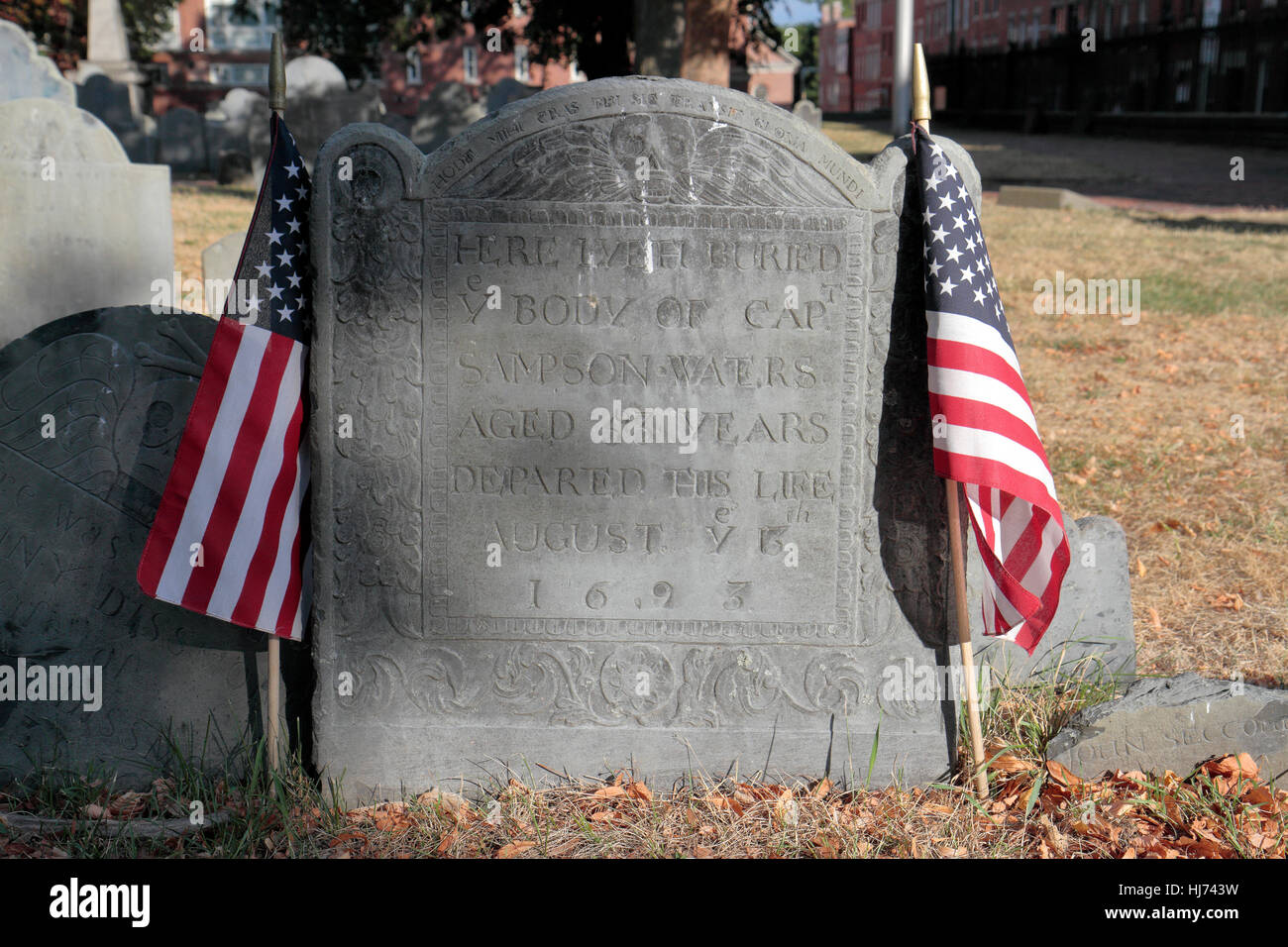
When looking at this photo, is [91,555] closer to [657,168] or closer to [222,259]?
[657,168]

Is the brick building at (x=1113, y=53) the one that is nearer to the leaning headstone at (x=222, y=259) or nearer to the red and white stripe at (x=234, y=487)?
the leaning headstone at (x=222, y=259)

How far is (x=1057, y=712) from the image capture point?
12.6 ft

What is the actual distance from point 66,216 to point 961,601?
5559 millimetres

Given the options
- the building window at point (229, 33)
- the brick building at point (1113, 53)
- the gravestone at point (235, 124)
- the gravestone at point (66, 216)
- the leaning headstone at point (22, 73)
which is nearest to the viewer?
the gravestone at point (66, 216)

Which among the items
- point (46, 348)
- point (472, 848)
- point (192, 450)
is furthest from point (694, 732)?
point (46, 348)

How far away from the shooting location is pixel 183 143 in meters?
24.2

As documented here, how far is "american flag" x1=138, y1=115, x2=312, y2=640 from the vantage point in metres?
3.43

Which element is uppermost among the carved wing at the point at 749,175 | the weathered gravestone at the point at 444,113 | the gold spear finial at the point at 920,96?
the weathered gravestone at the point at 444,113

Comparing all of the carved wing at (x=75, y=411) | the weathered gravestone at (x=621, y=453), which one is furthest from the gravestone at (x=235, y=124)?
the weathered gravestone at (x=621, y=453)

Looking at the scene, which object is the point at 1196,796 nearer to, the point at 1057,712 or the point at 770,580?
the point at 1057,712

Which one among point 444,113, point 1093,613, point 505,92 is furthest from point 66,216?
point 444,113

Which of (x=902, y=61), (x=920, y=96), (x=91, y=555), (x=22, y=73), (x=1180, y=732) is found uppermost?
(x=902, y=61)

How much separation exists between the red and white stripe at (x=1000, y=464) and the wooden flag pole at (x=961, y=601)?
58mm

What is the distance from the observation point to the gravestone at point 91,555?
3627mm
